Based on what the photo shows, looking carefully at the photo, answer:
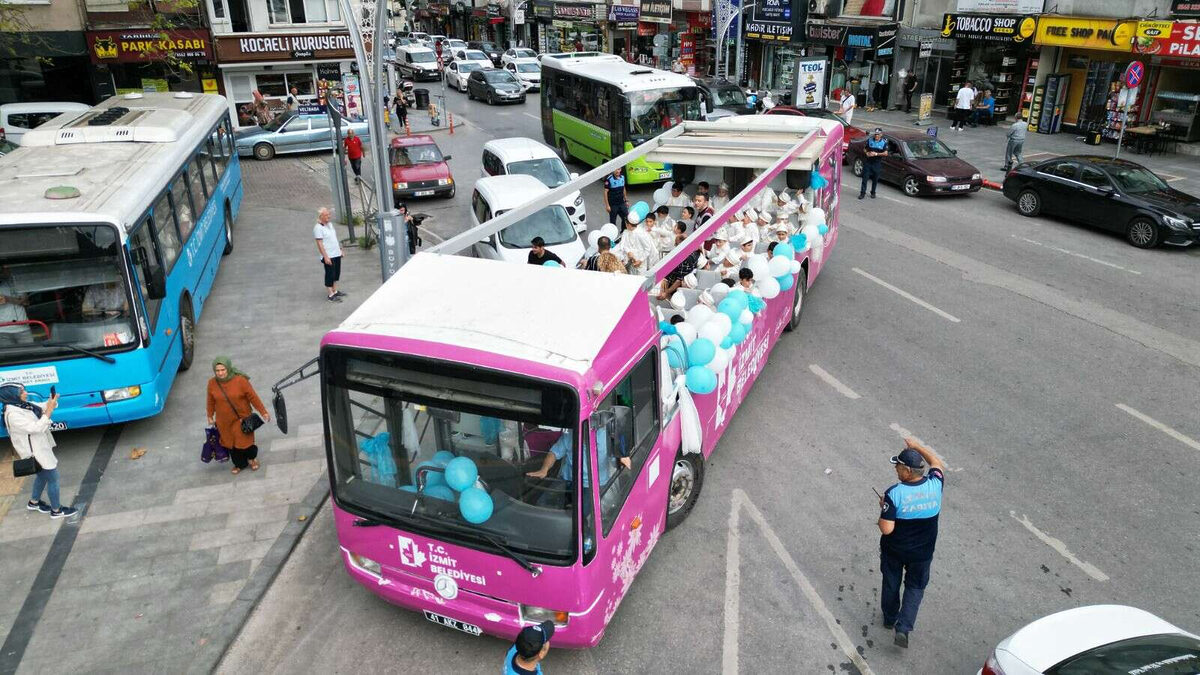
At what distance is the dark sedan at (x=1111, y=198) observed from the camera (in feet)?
51.6

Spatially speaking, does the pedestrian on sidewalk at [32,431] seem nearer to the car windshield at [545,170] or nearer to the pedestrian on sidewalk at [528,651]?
the pedestrian on sidewalk at [528,651]

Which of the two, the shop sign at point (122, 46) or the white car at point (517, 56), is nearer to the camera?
the shop sign at point (122, 46)

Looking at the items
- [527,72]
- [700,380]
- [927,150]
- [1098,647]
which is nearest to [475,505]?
[700,380]

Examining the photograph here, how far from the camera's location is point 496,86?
1510 inches

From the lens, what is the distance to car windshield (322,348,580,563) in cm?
529

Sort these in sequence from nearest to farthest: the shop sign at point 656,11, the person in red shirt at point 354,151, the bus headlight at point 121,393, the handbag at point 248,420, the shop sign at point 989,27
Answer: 1. the handbag at point 248,420
2. the bus headlight at point 121,393
3. the person in red shirt at point 354,151
4. the shop sign at point 989,27
5. the shop sign at point 656,11

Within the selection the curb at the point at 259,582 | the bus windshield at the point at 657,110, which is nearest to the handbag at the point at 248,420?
the curb at the point at 259,582

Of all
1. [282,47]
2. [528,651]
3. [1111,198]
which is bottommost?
[1111,198]

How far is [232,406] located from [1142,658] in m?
8.21

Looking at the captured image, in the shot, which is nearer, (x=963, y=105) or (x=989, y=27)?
→ (x=989, y=27)

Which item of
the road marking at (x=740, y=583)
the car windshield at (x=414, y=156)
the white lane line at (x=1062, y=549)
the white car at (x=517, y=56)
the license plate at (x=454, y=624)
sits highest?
the white car at (x=517, y=56)

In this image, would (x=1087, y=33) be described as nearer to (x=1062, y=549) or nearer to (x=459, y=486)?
(x=1062, y=549)

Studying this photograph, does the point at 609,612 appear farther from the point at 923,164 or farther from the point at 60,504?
the point at 923,164

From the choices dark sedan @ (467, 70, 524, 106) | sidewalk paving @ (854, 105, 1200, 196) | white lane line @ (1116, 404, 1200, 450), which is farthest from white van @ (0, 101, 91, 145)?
sidewalk paving @ (854, 105, 1200, 196)
